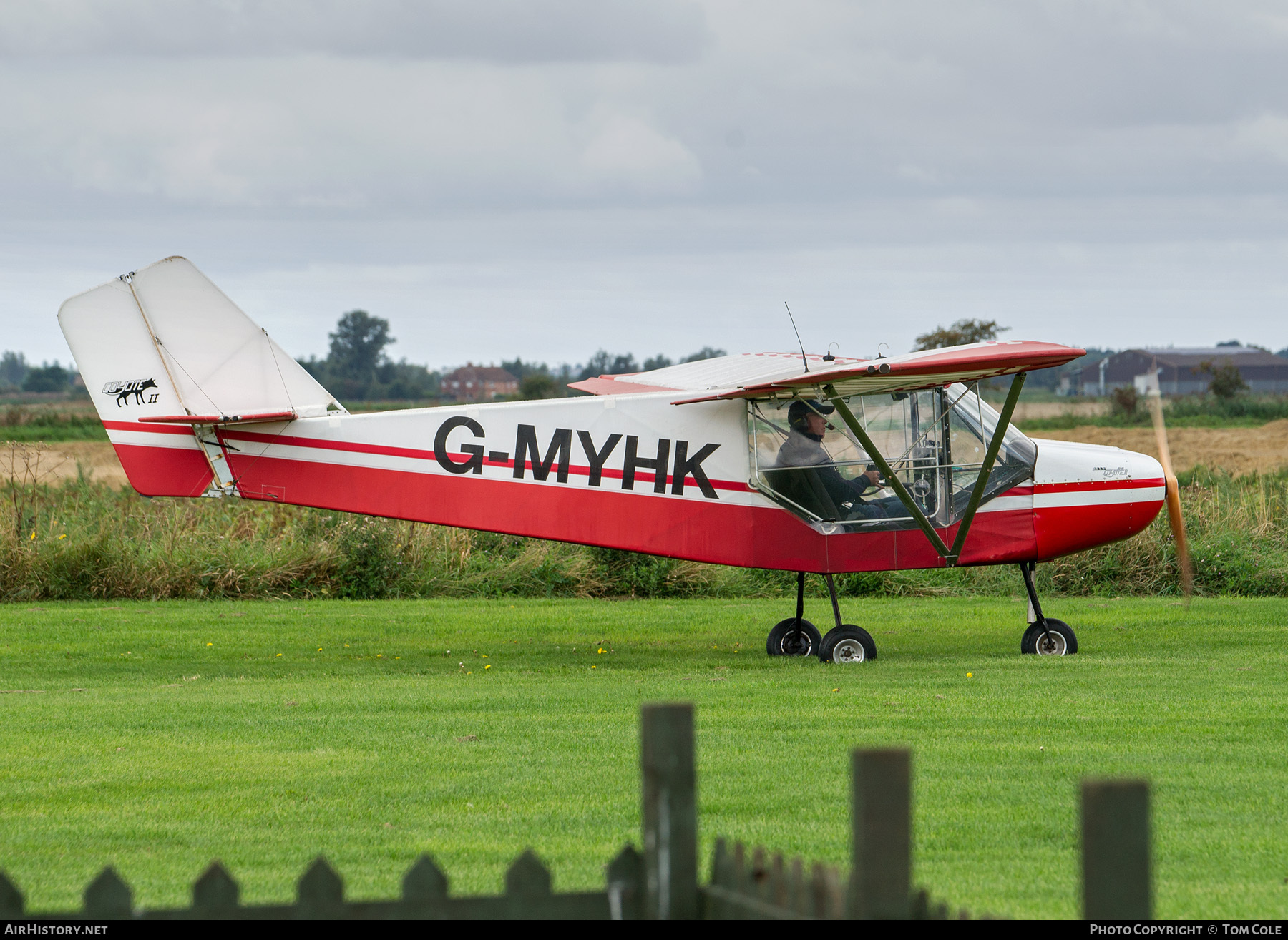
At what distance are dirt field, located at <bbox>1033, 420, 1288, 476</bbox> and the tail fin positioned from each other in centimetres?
2658

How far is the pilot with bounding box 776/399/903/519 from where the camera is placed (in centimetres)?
1223

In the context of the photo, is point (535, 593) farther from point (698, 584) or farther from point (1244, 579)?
point (1244, 579)

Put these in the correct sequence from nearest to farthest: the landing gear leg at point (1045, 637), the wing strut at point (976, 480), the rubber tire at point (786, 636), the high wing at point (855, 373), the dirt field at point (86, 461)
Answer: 1. the high wing at point (855, 373)
2. the wing strut at point (976, 480)
3. the landing gear leg at point (1045, 637)
4. the rubber tire at point (786, 636)
5. the dirt field at point (86, 461)

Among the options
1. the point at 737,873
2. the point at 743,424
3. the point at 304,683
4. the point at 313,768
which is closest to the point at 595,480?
the point at 743,424

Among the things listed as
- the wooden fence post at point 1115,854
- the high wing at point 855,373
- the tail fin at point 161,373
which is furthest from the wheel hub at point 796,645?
the wooden fence post at point 1115,854

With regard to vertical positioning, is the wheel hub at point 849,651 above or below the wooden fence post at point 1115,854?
below

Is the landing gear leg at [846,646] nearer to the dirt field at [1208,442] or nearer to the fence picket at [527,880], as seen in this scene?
the fence picket at [527,880]

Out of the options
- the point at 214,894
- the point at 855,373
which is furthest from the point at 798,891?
the point at 855,373

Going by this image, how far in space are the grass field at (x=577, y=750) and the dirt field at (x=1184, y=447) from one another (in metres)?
21.4

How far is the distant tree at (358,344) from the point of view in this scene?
11719cm

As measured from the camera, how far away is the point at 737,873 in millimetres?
2490

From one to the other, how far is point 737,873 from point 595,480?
9.76m

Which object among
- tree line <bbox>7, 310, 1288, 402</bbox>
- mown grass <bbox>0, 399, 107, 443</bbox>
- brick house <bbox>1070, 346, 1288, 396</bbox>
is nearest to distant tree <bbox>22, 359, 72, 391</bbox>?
tree line <bbox>7, 310, 1288, 402</bbox>

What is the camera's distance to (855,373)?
11.0 metres
